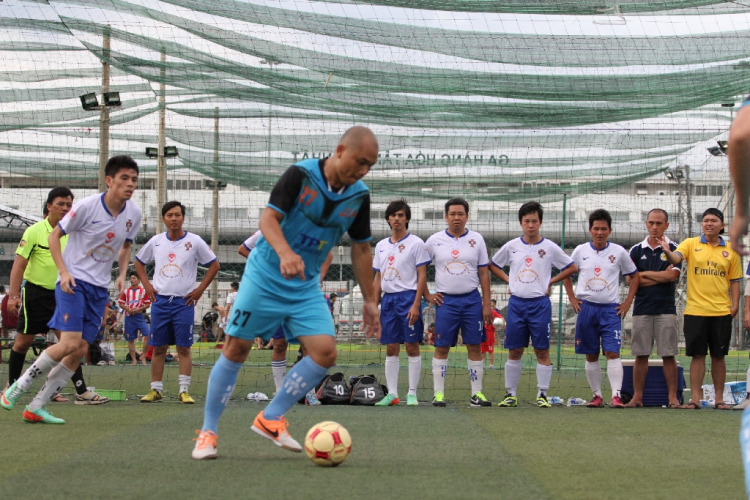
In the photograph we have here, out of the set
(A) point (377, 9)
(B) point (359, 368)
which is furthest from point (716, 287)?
(B) point (359, 368)

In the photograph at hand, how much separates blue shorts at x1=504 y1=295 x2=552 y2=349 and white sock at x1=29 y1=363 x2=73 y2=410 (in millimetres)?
4454

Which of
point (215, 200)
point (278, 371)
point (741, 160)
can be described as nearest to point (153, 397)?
point (278, 371)

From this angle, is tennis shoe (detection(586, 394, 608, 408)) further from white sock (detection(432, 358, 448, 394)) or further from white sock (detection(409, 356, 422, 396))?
white sock (detection(409, 356, 422, 396))

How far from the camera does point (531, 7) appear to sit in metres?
11.3

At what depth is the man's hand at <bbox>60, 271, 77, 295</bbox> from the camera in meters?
6.62

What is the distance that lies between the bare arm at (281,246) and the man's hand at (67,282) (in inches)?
92.2

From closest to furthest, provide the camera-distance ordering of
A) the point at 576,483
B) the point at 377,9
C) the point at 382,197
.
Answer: the point at 576,483, the point at 377,9, the point at 382,197

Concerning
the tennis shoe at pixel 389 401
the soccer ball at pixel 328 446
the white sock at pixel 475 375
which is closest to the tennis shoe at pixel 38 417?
the soccer ball at pixel 328 446

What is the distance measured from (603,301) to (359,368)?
6.98 meters

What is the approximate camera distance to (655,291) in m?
9.95

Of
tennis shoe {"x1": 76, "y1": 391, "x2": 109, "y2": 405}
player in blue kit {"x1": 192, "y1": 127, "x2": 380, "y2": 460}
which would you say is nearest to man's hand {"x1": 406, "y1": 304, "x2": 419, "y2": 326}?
tennis shoe {"x1": 76, "y1": 391, "x2": 109, "y2": 405}

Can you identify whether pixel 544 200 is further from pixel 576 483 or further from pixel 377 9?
pixel 576 483

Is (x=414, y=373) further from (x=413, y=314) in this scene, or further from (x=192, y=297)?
(x=192, y=297)

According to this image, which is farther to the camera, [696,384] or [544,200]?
[544,200]
